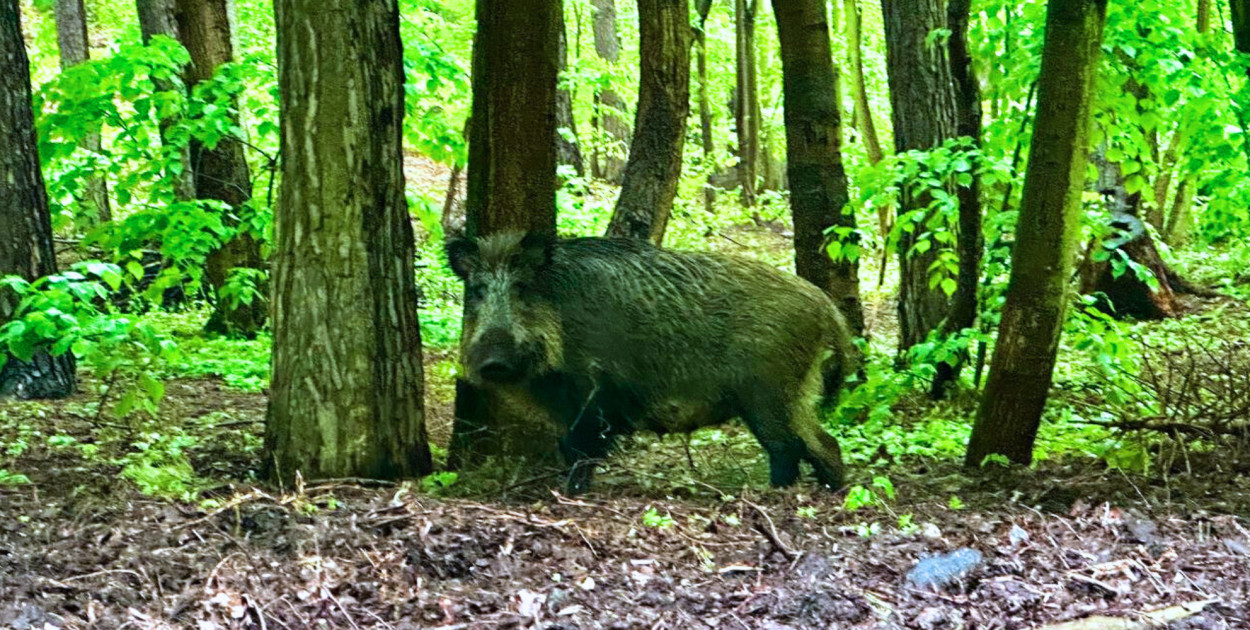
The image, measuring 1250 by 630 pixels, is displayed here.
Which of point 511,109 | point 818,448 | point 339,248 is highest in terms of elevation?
point 511,109

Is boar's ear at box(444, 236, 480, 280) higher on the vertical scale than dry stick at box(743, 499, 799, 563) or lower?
higher

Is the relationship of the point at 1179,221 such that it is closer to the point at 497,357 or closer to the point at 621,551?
the point at 497,357

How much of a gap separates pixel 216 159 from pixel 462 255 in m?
6.30

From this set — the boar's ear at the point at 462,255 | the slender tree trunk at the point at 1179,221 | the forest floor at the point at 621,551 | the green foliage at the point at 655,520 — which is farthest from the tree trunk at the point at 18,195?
the slender tree trunk at the point at 1179,221

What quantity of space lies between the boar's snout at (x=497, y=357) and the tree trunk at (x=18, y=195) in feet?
11.7

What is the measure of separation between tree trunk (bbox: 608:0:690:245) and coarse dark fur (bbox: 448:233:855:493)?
269 centimetres

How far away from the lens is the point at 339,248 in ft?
19.4

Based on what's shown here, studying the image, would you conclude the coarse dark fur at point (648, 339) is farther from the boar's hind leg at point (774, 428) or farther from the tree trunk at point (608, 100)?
the tree trunk at point (608, 100)

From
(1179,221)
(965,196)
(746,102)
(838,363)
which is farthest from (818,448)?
(746,102)

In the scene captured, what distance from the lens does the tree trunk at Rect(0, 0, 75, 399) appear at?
8.01 metres

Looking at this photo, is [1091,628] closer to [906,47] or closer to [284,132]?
[284,132]

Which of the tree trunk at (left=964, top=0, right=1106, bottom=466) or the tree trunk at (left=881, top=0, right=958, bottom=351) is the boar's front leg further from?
the tree trunk at (left=881, top=0, right=958, bottom=351)

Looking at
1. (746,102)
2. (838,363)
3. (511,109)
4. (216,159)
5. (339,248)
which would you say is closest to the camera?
(339,248)

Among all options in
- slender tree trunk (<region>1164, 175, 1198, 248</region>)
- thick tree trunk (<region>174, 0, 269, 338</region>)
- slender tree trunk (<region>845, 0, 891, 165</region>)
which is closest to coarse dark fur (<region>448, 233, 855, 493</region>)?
thick tree trunk (<region>174, 0, 269, 338</region>)
